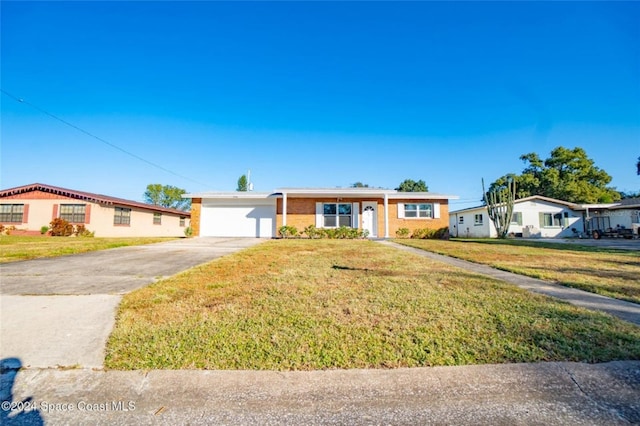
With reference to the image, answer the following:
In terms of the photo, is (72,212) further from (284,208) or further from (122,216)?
(284,208)

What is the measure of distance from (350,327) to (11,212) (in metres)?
27.2

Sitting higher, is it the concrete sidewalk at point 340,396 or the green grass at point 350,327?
the green grass at point 350,327

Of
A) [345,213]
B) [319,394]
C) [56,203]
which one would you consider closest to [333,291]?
[319,394]

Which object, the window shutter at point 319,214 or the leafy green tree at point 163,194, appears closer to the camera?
the window shutter at point 319,214

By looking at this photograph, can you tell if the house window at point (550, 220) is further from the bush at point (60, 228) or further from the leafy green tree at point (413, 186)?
the bush at point (60, 228)

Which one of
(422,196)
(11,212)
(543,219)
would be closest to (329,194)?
(422,196)

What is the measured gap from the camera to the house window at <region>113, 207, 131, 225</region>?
2150 centimetres

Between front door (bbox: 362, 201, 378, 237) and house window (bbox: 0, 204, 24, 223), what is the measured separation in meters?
23.1

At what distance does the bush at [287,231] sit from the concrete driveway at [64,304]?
32.7ft

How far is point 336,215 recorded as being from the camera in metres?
18.2

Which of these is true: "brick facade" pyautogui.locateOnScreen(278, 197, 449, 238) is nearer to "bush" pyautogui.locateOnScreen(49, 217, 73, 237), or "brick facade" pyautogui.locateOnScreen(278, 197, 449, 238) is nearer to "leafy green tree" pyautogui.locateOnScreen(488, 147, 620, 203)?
"bush" pyautogui.locateOnScreen(49, 217, 73, 237)

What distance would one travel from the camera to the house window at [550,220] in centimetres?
2498

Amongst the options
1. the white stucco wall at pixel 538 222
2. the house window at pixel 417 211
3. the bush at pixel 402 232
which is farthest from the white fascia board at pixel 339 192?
the white stucco wall at pixel 538 222

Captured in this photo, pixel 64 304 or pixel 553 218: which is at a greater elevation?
pixel 553 218
